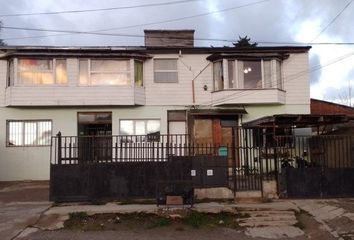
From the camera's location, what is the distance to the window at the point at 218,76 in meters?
24.0

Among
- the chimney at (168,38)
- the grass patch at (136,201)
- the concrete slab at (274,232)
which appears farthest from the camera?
the chimney at (168,38)

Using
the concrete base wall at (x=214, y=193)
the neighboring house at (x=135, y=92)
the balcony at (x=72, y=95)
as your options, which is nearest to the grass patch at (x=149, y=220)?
the concrete base wall at (x=214, y=193)

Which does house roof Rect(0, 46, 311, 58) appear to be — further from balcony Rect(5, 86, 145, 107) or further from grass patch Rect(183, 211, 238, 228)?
grass patch Rect(183, 211, 238, 228)

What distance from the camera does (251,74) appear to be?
24109mm

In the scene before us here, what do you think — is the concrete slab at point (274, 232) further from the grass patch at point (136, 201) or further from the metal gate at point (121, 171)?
the grass patch at point (136, 201)

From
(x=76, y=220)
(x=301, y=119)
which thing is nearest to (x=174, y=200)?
(x=76, y=220)

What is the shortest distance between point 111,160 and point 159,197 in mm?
2434

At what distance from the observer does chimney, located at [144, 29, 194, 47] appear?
25.7m

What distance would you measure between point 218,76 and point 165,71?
2.74 m

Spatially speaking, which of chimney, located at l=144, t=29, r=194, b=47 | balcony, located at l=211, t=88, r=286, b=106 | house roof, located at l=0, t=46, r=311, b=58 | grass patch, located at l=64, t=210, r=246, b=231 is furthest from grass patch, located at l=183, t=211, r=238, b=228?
chimney, located at l=144, t=29, r=194, b=47

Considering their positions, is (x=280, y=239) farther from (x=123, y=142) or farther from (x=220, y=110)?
(x=220, y=110)

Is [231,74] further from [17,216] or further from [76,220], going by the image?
[17,216]

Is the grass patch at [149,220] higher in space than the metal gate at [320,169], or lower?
lower

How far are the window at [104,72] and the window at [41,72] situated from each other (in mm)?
937
